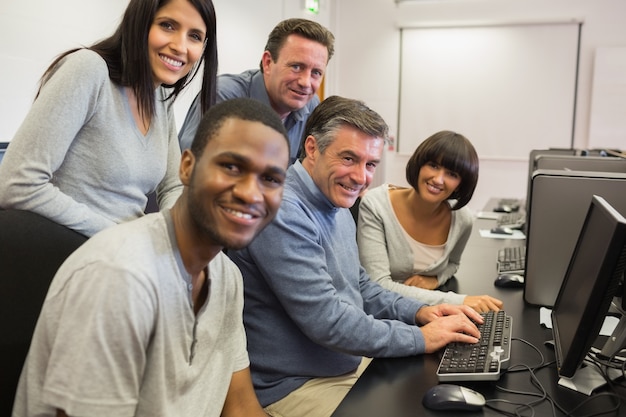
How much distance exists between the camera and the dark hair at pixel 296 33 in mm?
2172

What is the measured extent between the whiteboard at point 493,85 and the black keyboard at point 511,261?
11.2ft

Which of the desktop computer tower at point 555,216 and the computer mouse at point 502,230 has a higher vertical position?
the desktop computer tower at point 555,216

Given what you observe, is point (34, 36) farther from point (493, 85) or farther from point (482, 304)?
point (493, 85)

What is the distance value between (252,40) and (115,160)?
3400 mm

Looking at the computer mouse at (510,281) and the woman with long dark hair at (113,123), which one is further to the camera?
the computer mouse at (510,281)

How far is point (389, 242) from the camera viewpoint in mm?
2076

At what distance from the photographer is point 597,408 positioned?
1.10 meters

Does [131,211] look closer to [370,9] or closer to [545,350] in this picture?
[545,350]

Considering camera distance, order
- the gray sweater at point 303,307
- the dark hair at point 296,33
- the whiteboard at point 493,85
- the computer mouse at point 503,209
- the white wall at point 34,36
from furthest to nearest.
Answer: the whiteboard at point 493,85
the computer mouse at point 503,209
the white wall at point 34,36
the dark hair at point 296,33
the gray sweater at point 303,307

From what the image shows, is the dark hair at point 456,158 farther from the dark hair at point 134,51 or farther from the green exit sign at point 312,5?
the green exit sign at point 312,5

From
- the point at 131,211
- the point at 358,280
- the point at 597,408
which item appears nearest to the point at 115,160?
the point at 131,211

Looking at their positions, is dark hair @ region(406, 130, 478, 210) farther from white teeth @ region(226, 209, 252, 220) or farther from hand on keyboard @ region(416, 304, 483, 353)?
white teeth @ region(226, 209, 252, 220)

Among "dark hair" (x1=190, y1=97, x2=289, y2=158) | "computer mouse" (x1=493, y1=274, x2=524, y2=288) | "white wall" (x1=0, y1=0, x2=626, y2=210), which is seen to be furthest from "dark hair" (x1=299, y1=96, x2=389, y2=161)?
"white wall" (x1=0, y1=0, x2=626, y2=210)

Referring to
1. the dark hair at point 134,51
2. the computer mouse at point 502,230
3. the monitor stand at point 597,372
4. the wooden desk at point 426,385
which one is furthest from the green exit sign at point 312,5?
the monitor stand at point 597,372
